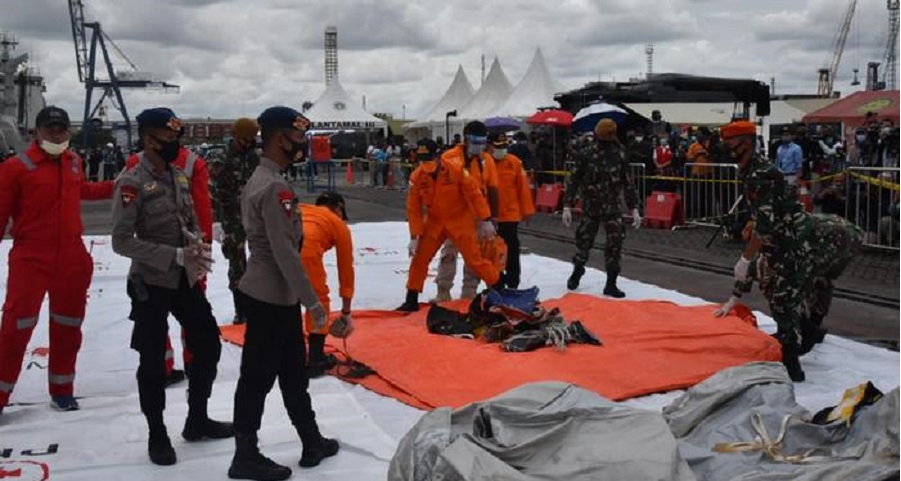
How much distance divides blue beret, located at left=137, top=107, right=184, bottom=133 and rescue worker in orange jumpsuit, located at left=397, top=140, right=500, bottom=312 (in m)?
3.48

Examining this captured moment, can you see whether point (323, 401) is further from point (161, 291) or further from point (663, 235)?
point (663, 235)

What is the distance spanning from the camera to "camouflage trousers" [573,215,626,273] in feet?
30.3

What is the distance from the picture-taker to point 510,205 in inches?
371

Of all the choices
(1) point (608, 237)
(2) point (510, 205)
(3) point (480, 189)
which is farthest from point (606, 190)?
(3) point (480, 189)

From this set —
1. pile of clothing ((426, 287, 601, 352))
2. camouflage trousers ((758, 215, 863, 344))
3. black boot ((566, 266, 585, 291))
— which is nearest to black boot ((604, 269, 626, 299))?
black boot ((566, 266, 585, 291))

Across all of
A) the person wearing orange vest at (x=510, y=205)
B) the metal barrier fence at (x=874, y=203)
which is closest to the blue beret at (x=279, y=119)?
the person wearing orange vest at (x=510, y=205)

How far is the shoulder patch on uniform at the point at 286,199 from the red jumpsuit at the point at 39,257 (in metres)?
2.05

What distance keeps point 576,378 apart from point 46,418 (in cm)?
323

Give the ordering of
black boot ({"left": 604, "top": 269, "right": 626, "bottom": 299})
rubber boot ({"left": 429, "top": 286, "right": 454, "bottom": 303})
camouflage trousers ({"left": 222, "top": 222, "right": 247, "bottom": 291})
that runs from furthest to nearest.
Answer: black boot ({"left": 604, "top": 269, "right": 626, "bottom": 299})
rubber boot ({"left": 429, "top": 286, "right": 454, "bottom": 303})
camouflage trousers ({"left": 222, "top": 222, "right": 247, "bottom": 291})

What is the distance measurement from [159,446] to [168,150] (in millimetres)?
1514

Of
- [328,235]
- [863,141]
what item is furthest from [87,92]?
[328,235]

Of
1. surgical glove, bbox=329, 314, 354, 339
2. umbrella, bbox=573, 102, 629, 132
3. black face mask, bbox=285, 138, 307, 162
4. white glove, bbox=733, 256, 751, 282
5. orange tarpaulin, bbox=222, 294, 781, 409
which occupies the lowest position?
orange tarpaulin, bbox=222, 294, 781, 409

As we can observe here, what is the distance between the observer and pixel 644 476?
3566 mm

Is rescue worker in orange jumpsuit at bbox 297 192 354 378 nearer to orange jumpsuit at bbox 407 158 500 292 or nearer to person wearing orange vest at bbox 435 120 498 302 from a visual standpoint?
orange jumpsuit at bbox 407 158 500 292
